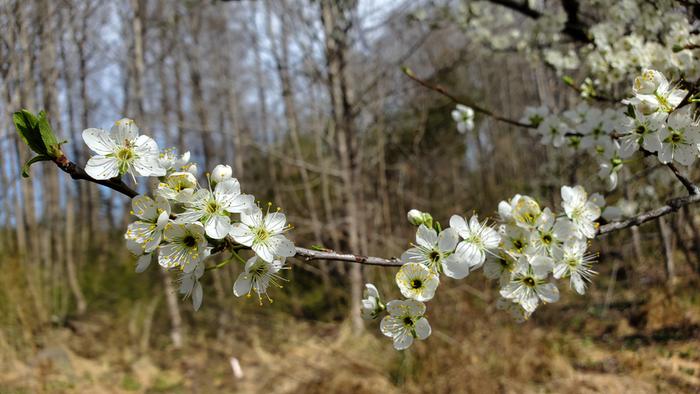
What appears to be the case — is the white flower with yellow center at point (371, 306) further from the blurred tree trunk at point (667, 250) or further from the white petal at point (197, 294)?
the blurred tree trunk at point (667, 250)

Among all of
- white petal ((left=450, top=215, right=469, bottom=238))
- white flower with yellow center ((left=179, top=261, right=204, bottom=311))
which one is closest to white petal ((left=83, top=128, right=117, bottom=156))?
white flower with yellow center ((left=179, top=261, right=204, bottom=311))

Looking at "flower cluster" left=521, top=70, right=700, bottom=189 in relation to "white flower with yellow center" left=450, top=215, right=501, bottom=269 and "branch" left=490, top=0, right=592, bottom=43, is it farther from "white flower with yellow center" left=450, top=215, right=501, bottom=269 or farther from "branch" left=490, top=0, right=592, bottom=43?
"branch" left=490, top=0, right=592, bottom=43

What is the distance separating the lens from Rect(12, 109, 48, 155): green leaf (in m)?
0.91

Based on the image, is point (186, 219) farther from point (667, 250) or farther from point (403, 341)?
point (667, 250)

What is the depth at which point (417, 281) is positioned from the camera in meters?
1.16

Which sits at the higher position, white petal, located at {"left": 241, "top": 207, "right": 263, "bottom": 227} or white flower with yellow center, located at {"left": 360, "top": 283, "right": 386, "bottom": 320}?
white petal, located at {"left": 241, "top": 207, "right": 263, "bottom": 227}

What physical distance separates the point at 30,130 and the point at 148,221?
1.00 ft

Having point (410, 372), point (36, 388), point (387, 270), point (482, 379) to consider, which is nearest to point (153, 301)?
point (36, 388)

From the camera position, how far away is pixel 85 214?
13.1 m

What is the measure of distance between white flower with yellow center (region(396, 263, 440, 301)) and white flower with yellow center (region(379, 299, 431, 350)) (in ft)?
0.14

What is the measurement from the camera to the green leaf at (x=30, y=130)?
91 cm

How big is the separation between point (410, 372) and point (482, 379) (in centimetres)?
67

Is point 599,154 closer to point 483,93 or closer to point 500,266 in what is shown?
point 500,266

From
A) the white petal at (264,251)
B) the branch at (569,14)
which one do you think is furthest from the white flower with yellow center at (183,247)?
the branch at (569,14)
